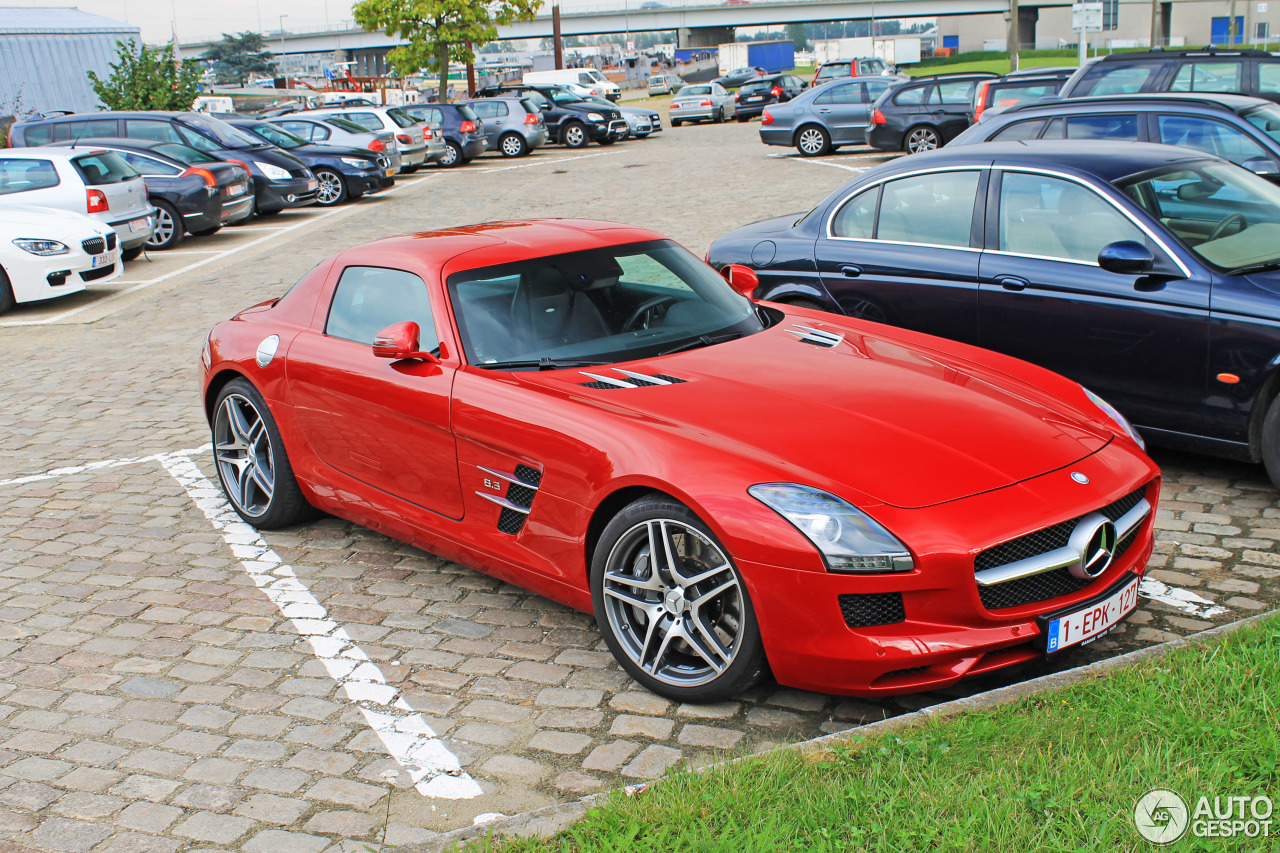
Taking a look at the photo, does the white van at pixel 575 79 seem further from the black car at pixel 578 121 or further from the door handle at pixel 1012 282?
the door handle at pixel 1012 282

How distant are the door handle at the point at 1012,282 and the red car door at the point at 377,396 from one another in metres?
3.03

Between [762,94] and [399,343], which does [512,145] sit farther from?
[399,343]

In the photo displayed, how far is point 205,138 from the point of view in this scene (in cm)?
1902

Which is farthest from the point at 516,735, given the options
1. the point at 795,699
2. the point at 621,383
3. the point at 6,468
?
the point at 6,468

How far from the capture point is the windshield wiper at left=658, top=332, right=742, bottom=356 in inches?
184

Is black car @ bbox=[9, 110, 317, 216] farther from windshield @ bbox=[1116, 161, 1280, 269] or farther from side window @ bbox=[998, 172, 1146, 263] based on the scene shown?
windshield @ bbox=[1116, 161, 1280, 269]

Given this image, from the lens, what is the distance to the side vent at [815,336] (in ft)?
15.9

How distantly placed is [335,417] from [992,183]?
364 centimetres

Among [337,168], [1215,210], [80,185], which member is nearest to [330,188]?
[337,168]

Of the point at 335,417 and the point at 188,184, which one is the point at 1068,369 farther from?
the point at 188,184

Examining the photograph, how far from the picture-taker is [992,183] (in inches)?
245

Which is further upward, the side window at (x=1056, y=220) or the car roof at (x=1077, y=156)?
the car roof at (x=1077, y=156)

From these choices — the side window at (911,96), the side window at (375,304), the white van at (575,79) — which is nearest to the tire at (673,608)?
the side window at (375,304)

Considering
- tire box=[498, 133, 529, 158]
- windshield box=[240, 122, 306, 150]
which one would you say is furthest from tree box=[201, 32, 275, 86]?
windshield box=[240, 122, 306, 150]
